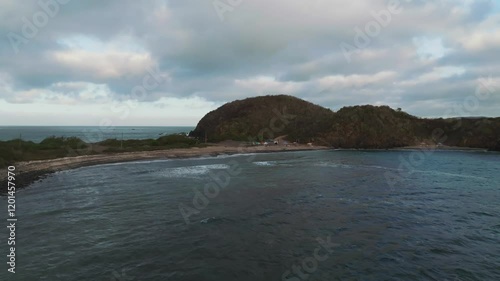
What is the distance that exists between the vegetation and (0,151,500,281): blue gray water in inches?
837

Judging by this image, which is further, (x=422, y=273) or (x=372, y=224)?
(x=372, y=224)

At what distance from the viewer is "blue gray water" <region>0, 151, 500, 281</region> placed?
14.1 meters

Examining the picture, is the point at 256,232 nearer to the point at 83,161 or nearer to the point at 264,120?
the point at 83,161

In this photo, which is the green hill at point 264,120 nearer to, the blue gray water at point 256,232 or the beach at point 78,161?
the beach at point 78,161

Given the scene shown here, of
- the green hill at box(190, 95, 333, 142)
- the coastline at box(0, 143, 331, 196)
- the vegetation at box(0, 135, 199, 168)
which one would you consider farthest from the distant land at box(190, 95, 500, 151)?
the coastline at box(0, 143, 331, 196)

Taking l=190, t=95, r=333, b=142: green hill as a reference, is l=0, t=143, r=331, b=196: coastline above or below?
below

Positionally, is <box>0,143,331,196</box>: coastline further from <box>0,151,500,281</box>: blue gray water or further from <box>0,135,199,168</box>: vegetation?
<box>0,151,500,281</box>: blue gray water

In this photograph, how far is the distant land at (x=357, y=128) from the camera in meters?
109

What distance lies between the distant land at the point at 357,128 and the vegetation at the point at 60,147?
84.9ft

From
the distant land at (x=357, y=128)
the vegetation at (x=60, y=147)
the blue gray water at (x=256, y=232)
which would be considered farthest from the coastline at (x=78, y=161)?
the distant land at (x=357, y=128)

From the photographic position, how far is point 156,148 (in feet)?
257

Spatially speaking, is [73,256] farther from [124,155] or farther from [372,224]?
[124,155]

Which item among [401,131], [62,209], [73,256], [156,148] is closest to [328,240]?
[73,256]

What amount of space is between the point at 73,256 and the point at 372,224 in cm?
1785
